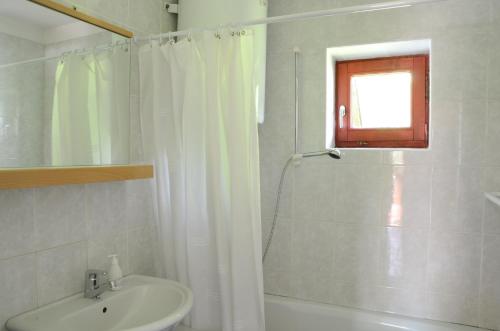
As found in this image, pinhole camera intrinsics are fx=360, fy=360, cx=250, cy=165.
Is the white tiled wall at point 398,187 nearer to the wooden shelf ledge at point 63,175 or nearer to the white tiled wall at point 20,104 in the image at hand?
the wooden shelf ledge at point 63,175

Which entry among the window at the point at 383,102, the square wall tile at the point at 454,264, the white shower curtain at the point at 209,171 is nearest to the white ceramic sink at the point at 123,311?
the white shower curtain at the point at 209,171

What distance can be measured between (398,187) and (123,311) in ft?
4.70

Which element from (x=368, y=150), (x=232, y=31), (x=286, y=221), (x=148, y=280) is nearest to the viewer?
(x=232, y=31)

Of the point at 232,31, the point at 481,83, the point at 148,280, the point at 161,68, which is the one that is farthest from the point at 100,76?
the point at 481,83

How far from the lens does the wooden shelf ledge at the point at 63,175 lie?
105cm

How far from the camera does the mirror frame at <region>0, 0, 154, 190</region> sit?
1.06 m

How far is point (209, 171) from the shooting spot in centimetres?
159

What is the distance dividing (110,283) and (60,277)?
0.63 ft

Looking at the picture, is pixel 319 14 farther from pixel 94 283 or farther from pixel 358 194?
pixel 94 283

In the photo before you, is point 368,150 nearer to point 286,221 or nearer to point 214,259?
point 286,221

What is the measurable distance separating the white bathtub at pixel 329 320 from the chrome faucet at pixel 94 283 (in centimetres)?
99

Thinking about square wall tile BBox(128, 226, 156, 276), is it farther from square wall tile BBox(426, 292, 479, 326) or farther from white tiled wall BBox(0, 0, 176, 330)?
square wall tile BBox(426, 292, 479, 326)

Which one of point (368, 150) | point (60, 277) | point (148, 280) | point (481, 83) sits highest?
point (481, 83)

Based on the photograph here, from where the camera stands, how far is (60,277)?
55.4 inches
